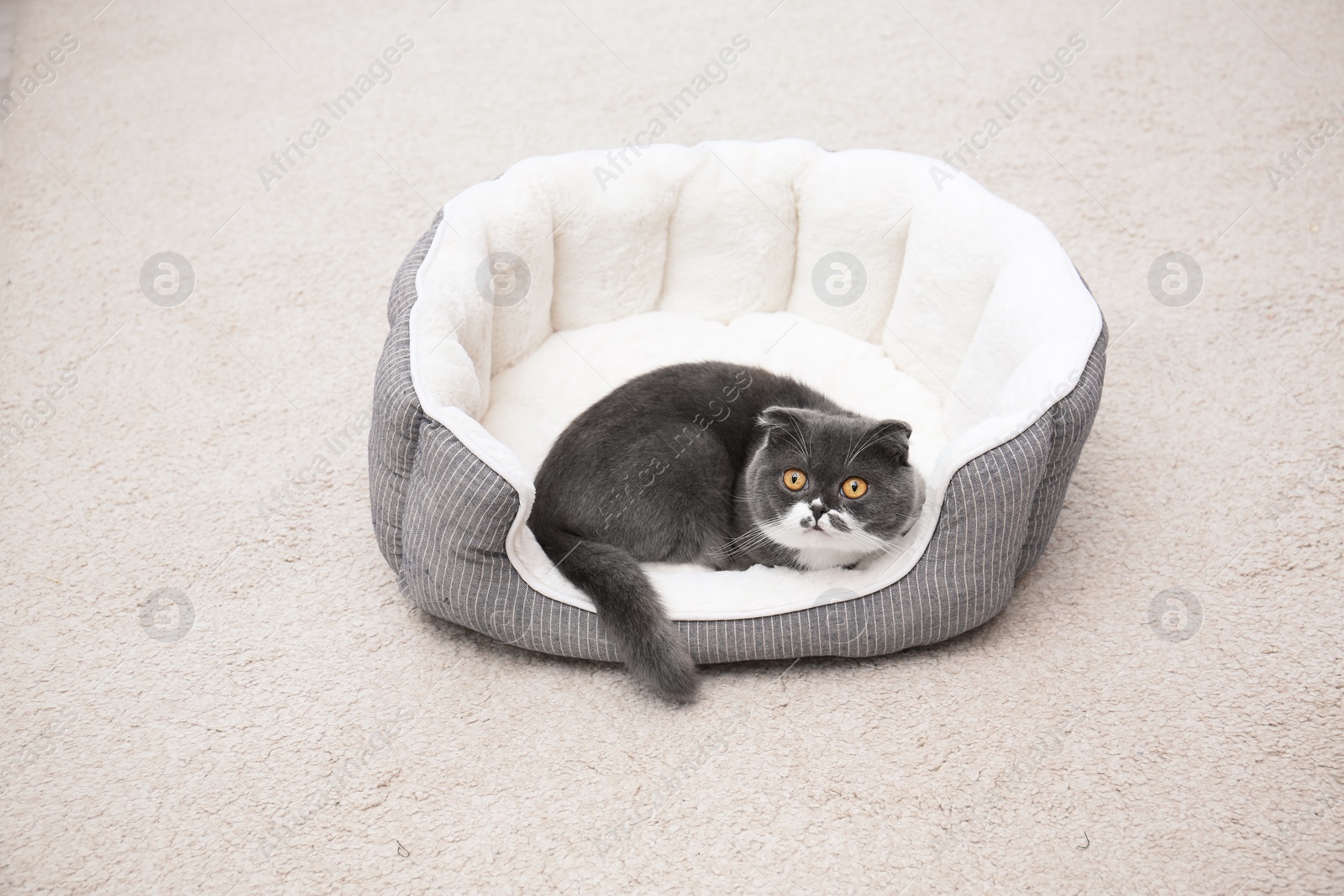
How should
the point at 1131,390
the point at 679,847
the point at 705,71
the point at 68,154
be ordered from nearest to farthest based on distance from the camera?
the point at 679,847
the point at 1131,390
the point at 68,154
the point at 705,71

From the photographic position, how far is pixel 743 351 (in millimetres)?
2318

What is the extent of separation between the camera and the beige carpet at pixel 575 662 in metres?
1.53

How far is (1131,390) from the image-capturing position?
232 centimetres

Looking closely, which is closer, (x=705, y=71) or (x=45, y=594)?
(x=45, y=594)

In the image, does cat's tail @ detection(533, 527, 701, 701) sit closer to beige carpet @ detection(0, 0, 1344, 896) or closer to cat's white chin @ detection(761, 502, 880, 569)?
beige carpet @ detection(0, 0, 1344, 896)

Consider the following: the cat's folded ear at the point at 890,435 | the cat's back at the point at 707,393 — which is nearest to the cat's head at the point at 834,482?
the cat's folded ear at the point at 890,435

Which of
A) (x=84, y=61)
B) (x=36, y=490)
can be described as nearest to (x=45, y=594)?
(x=36, y=490)

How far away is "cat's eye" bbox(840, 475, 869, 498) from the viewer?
65.6 inches

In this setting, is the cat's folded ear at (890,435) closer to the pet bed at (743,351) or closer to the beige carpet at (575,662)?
the pet bed at (743,351)

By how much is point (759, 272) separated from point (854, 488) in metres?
0.86

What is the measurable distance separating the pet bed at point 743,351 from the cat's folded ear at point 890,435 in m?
0.09

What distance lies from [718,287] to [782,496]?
83 centimetres

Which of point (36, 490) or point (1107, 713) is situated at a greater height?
point (1107, 713)

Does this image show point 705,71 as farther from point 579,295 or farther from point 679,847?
point 679,847
